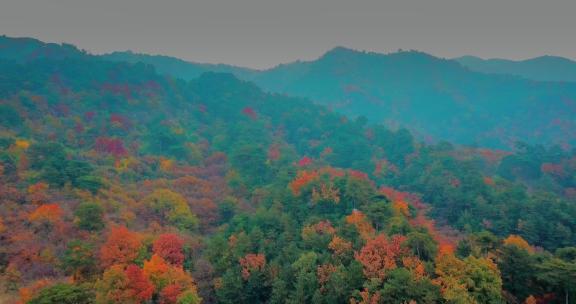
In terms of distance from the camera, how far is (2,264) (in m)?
26.9

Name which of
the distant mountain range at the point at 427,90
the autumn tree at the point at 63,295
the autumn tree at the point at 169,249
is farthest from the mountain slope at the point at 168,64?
the autumn tree at the point at 63,295

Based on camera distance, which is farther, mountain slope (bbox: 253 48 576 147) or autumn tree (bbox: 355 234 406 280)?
mountain slope (bbox: 253 48 576 147)

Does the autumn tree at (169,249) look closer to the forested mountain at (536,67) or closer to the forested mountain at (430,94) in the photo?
the forested mountain at (430,94)

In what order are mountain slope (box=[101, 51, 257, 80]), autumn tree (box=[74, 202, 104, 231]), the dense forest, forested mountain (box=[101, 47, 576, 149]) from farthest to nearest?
mountain slope (box=[101, 51, 257, 80]) < forested mountain (box=[101, 47, 576, 149]) < autumn tree (box=[74, 202, 104, 231]) < the dense forest

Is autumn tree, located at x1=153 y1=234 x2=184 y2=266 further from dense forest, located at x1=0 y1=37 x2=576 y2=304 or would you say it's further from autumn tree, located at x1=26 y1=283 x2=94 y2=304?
autumn tree, located at x1=26 y1=283 x2=94 y2=304

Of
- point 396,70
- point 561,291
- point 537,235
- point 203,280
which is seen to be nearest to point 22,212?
point 203,280

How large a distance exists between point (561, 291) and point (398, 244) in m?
9.35

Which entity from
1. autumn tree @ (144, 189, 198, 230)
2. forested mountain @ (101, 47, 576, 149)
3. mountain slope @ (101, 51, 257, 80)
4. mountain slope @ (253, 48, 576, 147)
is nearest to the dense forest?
autumn tree @ (144, 189, 198, 230)

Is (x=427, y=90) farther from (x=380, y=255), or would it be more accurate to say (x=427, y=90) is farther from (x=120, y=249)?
(x=120, y=249)

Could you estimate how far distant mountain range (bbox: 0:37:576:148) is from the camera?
360 ft

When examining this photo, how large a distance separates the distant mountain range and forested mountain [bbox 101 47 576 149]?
0.23 m

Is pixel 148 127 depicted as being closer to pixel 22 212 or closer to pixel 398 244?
pixel 22 212

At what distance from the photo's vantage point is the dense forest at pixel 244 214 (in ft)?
77.7

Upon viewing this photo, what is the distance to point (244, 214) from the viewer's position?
3856 centimetres
